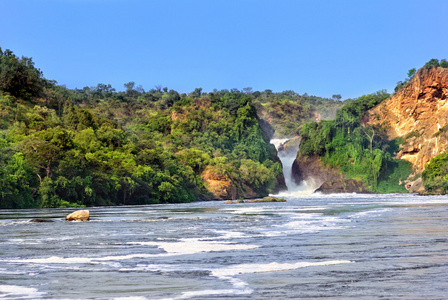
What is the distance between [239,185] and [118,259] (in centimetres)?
12253

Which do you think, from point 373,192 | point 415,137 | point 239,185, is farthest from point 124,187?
point 415,137

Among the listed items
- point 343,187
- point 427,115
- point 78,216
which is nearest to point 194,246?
point 78,216

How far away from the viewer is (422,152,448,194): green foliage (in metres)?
114

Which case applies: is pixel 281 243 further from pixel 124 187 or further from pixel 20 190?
pixel 124 187

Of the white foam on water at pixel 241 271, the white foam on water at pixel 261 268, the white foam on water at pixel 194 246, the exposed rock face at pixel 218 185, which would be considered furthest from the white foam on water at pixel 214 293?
the exposed rock face at pixel 218 185

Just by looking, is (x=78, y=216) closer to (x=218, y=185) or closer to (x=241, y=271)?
(x=241, y=271)

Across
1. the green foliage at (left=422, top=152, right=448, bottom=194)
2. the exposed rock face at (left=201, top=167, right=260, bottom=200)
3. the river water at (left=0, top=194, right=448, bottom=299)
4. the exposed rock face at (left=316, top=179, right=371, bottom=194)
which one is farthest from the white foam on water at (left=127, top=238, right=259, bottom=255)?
the exposed rock face at (left=316, top=179, right=371, bottom=194)

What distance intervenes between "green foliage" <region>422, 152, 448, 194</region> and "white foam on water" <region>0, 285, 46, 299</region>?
109714 mm

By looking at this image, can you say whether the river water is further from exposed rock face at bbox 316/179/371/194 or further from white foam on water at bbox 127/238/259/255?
exposed rock face at bbox 316/179/371/194

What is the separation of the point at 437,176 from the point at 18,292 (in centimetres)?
12202

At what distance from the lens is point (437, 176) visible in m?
125

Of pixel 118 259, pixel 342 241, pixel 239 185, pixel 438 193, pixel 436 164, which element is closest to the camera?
pixel 118 259

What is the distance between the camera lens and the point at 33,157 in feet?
244

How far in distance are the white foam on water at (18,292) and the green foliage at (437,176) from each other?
4319 inches
